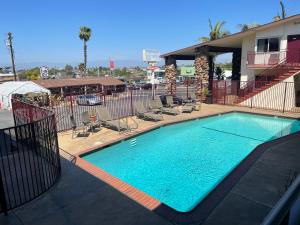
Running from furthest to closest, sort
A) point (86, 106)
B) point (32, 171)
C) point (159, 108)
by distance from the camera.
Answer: point (86, 106) < point (159, 108) < point (32, 171)

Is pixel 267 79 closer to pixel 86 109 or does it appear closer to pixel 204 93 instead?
pixel 204 93

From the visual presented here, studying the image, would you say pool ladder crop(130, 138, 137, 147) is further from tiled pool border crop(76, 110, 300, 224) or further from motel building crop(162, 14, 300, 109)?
motel building crop(162, 14, 300, 109)

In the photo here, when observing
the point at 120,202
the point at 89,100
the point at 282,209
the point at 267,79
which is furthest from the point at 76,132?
the point at 267,79

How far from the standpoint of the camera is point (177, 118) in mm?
15000

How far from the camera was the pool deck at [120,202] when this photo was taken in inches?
194

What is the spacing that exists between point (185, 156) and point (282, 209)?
9.00 m

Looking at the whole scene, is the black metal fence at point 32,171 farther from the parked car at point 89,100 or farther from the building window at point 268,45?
the building window at point 268,45

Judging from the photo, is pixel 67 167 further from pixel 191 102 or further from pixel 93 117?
pixel 191 102

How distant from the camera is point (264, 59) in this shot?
62.7ft

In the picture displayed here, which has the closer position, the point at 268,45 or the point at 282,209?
the point at 282,209

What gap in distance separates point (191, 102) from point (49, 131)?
14.2 metres

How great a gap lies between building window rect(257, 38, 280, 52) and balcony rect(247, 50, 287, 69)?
0.68m

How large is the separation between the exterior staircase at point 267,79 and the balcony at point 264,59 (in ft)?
1.41

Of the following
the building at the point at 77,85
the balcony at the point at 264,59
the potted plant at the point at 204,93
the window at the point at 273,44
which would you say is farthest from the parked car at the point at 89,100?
the window at the point at 273,44
